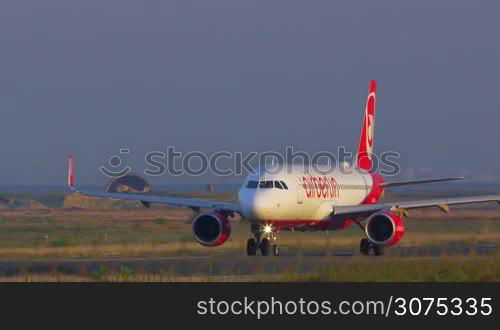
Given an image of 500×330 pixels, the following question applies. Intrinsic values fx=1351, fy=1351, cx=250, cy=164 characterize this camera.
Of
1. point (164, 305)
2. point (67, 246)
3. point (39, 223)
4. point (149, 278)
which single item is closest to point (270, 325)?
point (164, 305)

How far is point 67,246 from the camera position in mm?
48969

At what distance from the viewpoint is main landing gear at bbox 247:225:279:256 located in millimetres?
45562

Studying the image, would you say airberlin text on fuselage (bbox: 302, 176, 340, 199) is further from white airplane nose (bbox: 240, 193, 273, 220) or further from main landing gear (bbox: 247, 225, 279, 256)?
white airplane nose (bbox: 240, 193, 273, 220)

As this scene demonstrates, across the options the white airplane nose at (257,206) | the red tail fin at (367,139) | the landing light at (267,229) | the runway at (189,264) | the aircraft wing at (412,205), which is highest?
the red tail fin at (367,139)

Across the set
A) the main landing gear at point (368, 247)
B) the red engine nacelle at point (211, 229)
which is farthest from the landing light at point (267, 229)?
the main landing gear at point (368, 247)

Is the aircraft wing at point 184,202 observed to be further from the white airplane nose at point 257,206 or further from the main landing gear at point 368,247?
the main landing gear at point 368,247

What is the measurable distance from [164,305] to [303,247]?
1133 inches

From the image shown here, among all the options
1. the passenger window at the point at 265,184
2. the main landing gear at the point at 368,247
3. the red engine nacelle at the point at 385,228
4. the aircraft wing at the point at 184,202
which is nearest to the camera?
the passenger window at the point at 265,184

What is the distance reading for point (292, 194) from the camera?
47.0 metres

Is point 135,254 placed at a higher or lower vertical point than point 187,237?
lower

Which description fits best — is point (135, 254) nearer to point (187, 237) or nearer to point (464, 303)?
point (187, 237)

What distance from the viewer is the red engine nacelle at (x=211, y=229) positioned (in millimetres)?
48500

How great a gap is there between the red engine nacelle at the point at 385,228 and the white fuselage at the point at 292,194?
7.83ft

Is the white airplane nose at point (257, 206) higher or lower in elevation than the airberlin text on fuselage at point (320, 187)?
lower
